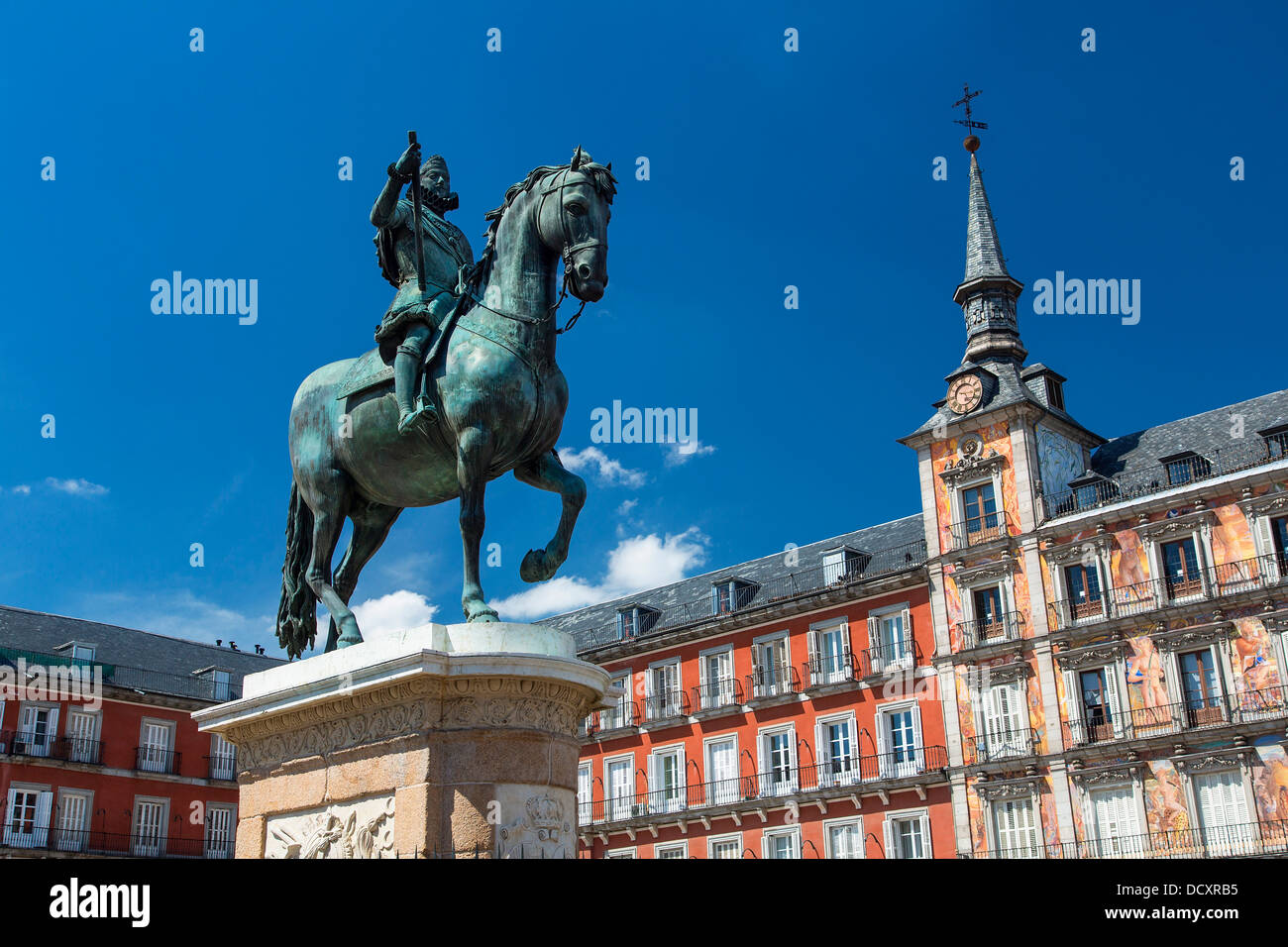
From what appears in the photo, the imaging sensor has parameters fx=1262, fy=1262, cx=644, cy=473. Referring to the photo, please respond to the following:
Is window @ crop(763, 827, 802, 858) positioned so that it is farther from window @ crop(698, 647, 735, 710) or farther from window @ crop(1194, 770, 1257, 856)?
window @ crop(1194, 770, 1257, 856)

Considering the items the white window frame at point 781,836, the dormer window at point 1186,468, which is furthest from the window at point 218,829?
the dormer window at point 1186,468

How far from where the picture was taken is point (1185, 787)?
123 ft

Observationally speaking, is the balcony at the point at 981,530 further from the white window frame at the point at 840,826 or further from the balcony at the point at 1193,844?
the balcony at the point at 1193,844

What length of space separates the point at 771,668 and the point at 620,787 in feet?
28.0

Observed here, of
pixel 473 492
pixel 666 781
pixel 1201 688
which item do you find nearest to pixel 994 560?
pixel 1201 688

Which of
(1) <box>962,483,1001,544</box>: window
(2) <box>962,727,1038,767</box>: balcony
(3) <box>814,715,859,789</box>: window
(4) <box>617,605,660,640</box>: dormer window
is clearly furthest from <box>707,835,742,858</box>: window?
(1) <box>962,483,1001,544</box>: window

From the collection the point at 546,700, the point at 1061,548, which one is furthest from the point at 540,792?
the point at 1061,548

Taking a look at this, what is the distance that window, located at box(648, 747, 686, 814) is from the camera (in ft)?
163

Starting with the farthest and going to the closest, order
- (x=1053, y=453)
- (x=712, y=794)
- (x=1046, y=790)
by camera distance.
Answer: (x=712, y=794) → (x=1053, y=453) → (x=1046, y=790)

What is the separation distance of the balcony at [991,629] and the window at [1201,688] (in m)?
5.39

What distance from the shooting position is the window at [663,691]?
51.3 metres

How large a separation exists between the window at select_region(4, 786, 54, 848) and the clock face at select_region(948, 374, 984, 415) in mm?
36420
